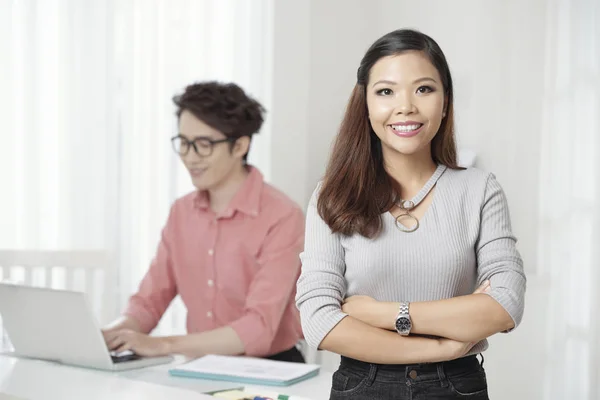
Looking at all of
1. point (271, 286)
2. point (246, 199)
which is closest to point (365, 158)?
point (271, 286)

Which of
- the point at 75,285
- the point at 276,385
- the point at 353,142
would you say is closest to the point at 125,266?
the point at 75,285

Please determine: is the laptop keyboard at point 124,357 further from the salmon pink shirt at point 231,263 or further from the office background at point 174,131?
the office background at point 174,131

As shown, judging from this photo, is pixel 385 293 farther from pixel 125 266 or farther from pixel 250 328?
pixel 125 266

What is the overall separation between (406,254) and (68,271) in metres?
2.13

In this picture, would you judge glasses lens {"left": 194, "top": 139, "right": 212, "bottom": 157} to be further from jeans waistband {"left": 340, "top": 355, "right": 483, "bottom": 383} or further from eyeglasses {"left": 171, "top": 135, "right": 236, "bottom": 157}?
jeans waistband {"left": 340, "top": 355, "right": 483, "bottom": 383}

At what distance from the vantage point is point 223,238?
2871 mm

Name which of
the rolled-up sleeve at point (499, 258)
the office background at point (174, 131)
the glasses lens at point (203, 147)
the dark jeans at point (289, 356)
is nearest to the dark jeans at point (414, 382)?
the rolled-up sleeve at point (499, 258)

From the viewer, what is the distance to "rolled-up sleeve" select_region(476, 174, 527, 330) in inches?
56.5

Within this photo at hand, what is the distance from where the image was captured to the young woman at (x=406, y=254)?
1385 mm

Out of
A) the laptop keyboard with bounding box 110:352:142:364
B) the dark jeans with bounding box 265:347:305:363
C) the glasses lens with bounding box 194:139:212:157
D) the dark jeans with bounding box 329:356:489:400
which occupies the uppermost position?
the glasses lens with bounding box 194:139:212:157

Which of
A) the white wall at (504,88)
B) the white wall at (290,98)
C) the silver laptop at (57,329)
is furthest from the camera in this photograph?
the white wall at (290,98)

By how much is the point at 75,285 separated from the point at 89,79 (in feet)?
2.74

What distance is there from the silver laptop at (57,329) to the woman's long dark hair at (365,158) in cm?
86

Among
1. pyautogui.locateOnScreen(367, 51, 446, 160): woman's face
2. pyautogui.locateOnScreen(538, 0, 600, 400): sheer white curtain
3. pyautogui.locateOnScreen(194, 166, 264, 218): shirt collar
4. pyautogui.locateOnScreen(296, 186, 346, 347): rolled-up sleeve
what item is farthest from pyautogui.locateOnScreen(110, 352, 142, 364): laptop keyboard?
pyautogui.locateOnScreen(538, 0, 600, 400): sheer white curtain
